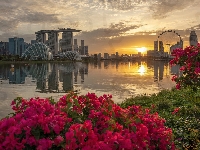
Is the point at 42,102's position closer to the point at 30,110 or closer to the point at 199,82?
the point at 30,110

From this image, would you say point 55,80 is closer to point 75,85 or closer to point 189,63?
point 75,85

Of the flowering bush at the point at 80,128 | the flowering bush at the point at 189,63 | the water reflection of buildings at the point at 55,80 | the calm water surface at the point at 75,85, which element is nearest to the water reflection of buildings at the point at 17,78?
the calm water surface at the point at 75,85

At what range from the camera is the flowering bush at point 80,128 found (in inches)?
173

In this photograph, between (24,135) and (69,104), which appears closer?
(24,135)

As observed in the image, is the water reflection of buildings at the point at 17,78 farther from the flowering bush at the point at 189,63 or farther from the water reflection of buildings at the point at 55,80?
the flowering bush at the point at 189,63

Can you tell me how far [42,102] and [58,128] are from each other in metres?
0.96

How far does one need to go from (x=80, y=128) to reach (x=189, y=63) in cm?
741

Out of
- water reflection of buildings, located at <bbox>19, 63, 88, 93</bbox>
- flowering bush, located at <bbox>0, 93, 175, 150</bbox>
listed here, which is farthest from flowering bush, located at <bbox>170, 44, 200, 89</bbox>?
water reflection of buildings, located at <bbox>19, 63, 88, 93</bbox>

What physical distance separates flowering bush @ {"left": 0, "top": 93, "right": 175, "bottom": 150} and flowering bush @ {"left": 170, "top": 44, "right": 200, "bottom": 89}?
4.98m

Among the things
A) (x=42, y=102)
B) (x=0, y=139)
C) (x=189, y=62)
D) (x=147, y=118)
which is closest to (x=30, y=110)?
(x=42, y=102)

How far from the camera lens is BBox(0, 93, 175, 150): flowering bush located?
14.4 feet

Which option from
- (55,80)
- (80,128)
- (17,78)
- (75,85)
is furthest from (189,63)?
(17,78)

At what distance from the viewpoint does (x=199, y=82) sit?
1080 cm

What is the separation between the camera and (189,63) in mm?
10578
